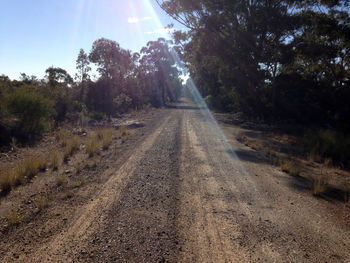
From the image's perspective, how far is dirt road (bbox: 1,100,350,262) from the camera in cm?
346

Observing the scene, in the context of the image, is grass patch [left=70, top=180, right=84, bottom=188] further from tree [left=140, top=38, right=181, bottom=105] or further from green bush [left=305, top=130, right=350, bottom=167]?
tree [left=140, top=38, right=181, bottom=105]

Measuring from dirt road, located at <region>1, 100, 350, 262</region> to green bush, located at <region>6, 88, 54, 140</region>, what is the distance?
675 cm

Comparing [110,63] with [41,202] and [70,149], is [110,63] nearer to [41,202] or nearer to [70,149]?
[70,149]

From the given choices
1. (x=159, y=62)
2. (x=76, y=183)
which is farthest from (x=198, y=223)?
(x=159, y=62)

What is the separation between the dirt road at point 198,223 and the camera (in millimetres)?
3463

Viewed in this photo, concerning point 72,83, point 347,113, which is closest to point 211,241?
point 347,113

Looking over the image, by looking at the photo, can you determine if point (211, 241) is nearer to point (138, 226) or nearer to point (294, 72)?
point (138, 226)

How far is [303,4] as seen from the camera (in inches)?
775

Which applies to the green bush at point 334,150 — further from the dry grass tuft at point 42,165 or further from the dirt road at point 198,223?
the dry grass tuft at point 42,165

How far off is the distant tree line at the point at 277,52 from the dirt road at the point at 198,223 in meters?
15.6

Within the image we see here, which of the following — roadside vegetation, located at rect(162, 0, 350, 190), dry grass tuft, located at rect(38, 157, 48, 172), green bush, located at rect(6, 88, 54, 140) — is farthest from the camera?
roadside vegetation, located at rect(162, 0, 350, 190)

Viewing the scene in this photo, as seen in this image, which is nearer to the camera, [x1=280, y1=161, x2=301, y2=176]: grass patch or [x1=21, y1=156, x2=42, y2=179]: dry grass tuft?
[x1=21, y1=156, x2=42, y2=179]: dry grass tuft

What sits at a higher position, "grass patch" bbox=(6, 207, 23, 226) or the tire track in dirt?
"grass patch" bbox=(6, 207, 23, 226)

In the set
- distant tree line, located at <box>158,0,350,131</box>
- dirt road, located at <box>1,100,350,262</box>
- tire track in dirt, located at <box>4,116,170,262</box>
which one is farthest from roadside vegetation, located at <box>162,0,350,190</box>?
tire track in dirt, located at <box>4,116,170,262</box>
